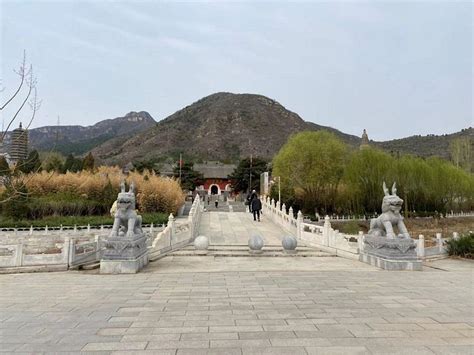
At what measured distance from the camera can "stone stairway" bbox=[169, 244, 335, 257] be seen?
11.1 m

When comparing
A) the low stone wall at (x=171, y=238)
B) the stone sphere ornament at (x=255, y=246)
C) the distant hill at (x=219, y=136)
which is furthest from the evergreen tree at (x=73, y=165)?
the distant hill at (x=219, y=136)

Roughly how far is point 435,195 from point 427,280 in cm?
2544

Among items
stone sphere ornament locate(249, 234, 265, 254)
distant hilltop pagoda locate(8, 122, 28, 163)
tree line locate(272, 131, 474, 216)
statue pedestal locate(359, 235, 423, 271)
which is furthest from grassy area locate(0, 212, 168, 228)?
tree line locate(272, 131, 474, 216)

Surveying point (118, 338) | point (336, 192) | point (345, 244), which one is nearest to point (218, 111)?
point (336, 192)

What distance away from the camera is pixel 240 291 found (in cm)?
642

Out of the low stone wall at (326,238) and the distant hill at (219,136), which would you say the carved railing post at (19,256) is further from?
the distant hill at (219,136)

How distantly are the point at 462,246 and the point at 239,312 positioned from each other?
30.1 feet

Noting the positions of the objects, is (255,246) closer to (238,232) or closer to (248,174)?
(238,232)

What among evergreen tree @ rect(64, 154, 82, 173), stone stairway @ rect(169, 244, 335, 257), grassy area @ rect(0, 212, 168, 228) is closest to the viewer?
stone stairway @ rect(169, 244, 335, 257)

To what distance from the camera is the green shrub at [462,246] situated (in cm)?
1093

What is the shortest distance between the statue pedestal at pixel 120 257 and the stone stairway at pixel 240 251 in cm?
266

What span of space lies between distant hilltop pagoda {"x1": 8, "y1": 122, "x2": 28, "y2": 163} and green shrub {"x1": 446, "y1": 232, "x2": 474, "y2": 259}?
1183 cm

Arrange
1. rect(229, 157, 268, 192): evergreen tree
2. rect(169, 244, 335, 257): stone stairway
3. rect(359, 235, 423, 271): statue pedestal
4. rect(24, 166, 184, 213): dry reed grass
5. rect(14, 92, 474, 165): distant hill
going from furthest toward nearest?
rect(14, 92, 474, 165): distant hill → rect(229, 157, 268, 192): evergreen tree → rect(24, 166, 184, 213): dry reed grass → rect(169, 244, 335, 257): stone stairway → rect(359, 235, 423, 271): statue pedestal

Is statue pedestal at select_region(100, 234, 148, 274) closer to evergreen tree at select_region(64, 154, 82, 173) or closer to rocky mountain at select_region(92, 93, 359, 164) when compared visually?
evergreen tree at select_region(64, 154, 82, 173)
